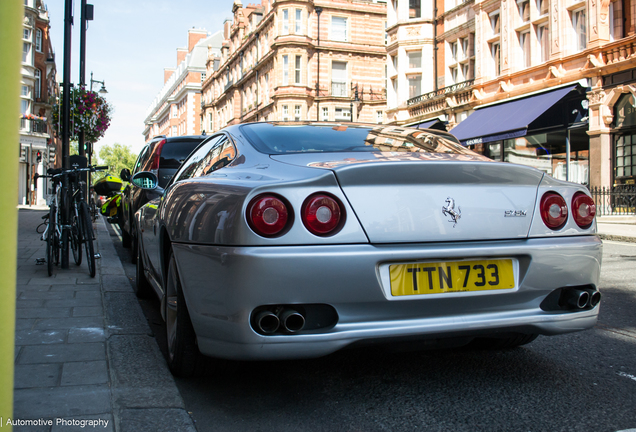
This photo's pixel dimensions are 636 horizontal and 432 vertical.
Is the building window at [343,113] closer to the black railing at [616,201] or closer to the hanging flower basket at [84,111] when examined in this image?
the hanging flower basket at [84,111]

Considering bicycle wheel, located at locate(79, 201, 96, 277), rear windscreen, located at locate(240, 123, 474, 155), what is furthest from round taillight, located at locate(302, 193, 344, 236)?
bicycle wheel, located at locate(79, 201, 96, 277)

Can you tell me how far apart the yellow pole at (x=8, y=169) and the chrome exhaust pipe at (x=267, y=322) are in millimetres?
1119

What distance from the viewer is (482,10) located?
77.4ft

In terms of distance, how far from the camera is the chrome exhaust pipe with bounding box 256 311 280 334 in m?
2.43

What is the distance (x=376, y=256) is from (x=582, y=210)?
1.17 meters

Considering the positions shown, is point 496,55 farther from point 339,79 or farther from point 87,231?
point 339,79

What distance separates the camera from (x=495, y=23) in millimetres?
23422

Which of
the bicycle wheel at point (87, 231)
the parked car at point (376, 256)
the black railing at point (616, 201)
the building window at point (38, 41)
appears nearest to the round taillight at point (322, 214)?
the parked car at point (376, 256)

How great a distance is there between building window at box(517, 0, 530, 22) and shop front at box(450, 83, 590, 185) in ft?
9.92

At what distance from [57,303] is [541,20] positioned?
2036 centimetres

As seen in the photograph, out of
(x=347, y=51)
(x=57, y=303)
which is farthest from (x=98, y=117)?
(x=347, y=51)

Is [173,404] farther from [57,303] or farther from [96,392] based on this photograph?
[57,303]

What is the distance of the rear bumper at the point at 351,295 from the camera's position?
2.41m

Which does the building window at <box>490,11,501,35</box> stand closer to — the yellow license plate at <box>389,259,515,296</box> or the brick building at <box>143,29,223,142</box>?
the yellow license plate at <box>389,259,515,296</box>
